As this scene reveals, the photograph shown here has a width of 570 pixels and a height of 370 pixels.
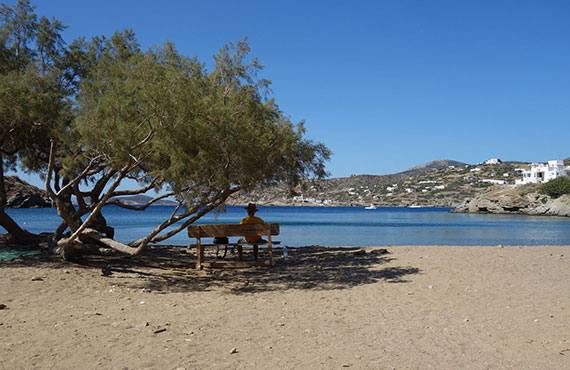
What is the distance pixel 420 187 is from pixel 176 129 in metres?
165

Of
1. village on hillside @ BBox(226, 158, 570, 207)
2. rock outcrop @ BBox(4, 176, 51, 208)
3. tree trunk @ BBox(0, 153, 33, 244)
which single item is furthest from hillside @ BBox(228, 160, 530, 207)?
tree trunk @ BBox(0, 153, 33, 244)

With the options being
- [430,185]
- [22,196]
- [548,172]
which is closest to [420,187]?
[430,185]

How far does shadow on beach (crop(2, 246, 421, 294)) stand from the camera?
9422 millimetres

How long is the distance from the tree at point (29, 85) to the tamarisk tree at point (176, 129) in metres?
0.70

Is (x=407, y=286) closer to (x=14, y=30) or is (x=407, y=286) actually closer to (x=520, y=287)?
(x=520, y=287)

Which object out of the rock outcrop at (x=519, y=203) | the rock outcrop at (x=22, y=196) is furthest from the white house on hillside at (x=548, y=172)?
the rock outcrop at (x=22, y=196)

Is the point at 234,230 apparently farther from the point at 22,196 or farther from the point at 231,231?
the point at 22,196

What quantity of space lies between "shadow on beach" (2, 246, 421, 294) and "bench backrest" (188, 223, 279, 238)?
3.07ft

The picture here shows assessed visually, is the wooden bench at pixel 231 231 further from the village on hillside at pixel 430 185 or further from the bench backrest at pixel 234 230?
the village on hillside at pixel 430 185

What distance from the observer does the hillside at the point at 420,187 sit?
463 ft

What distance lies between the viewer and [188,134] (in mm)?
9047

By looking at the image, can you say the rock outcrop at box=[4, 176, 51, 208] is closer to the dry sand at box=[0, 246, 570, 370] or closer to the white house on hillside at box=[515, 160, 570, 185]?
the dry sand at box=[0, 246, 570, 370]

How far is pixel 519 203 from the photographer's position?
274 feet

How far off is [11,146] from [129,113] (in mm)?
6173
